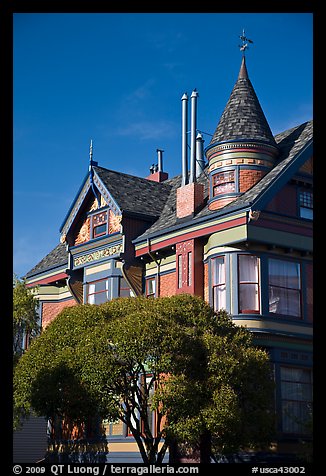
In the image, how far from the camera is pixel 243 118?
29391 millimetres

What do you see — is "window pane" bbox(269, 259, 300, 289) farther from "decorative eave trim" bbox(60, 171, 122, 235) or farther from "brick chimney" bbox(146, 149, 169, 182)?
"brick chimney" bbox(146, 149, 169, 182)

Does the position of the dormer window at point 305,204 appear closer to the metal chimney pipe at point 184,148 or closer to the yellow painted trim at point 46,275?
the metal chimney pipe at point 184,148

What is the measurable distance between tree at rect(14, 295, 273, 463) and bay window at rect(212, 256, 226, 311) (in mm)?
2981

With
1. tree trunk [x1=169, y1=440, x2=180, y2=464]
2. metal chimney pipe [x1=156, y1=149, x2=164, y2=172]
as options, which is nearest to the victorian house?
tree trunk [x1=169, y1=440, x2=180, y2=464]

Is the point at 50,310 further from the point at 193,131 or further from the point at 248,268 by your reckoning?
the point at 248,268

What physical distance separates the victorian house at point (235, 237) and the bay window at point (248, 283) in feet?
0.12

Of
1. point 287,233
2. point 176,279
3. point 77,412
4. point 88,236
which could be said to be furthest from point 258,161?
point 77,412

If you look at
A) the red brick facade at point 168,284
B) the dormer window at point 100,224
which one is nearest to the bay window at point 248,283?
the red brick facade at point 168,284

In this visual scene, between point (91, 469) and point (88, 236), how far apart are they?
14.3 m

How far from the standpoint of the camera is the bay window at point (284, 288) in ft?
89.0

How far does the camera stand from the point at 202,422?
21.8m

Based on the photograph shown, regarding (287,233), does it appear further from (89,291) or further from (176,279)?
(89,291)

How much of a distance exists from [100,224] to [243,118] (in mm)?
8174
